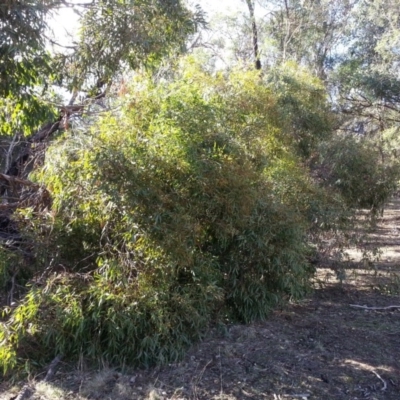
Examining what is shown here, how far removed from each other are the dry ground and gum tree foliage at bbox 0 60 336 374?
0.25 m

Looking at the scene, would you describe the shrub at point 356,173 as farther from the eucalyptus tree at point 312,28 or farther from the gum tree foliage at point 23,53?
the eucalyptus tree at point 312,28

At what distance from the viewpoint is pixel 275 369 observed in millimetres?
5461

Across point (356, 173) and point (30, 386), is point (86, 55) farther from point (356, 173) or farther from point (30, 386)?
point (356, 173)

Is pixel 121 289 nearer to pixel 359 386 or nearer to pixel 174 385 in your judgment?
pixel 174 385

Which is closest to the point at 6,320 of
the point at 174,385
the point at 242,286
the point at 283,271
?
the point at 174,385

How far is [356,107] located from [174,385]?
1524 cm

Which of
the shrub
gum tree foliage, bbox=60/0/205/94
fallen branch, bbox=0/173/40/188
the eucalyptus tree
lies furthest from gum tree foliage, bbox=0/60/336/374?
the eucalyptus tree

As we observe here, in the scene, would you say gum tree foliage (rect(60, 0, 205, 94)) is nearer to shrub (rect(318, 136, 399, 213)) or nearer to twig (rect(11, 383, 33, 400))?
shrub (rect(318, 136, 399, 213))

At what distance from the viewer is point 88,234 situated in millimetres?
6133

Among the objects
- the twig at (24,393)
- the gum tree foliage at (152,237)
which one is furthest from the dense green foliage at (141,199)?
the twig at (24,393)

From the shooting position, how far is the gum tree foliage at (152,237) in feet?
17.6

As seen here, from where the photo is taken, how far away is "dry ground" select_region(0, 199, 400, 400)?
5039mm

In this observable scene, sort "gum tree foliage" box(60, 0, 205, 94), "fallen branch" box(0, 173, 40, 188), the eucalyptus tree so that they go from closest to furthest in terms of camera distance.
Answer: "gum tree foliage" box(60, 0, 205, 94) → "fallen branch" box(0, 173, 40, 188) → the eucalyptus tree

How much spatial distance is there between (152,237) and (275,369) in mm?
1807
